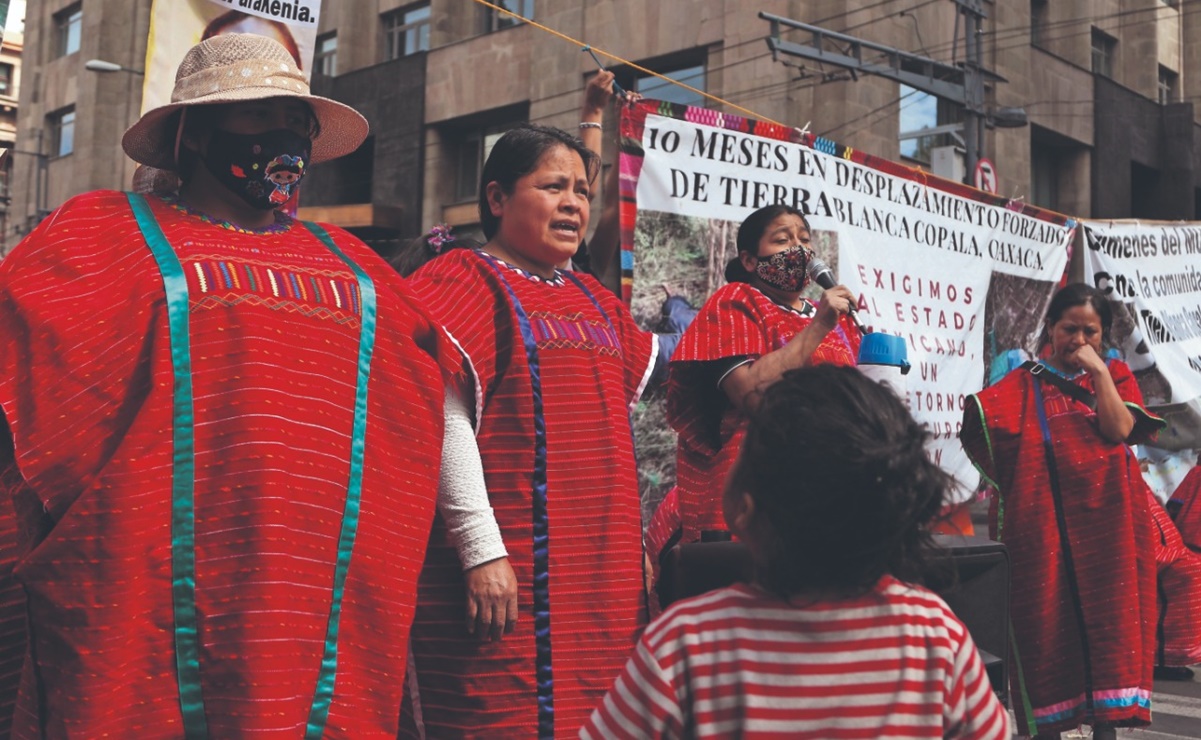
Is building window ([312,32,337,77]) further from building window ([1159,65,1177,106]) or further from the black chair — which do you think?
the black chair

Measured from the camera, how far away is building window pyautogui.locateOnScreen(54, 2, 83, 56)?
96.2 ft

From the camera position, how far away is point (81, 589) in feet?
6.43

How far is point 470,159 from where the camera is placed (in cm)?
2083

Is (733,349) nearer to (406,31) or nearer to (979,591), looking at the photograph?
(979,591)

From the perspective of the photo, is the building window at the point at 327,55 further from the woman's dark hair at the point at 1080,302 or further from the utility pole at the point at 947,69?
the woman's dark hair at the point at 1080,302

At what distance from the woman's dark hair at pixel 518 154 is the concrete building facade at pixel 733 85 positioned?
1269 centimetres

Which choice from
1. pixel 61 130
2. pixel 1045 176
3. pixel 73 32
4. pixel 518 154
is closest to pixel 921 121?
pixel 1045 176

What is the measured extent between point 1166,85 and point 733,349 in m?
24.3

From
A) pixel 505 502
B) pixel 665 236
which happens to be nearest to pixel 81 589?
pixel 505 502

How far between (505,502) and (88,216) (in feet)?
3.13

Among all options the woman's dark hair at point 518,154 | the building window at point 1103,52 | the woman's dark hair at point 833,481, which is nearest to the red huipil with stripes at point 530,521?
the woman's dark hair at point 518,154

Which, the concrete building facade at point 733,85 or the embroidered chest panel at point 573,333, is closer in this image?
the embroidered chest panel at point 573,333

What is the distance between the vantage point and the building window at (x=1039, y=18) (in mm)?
20188

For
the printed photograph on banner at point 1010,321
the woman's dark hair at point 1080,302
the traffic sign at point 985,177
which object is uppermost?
the traffic sign at point 985,177
